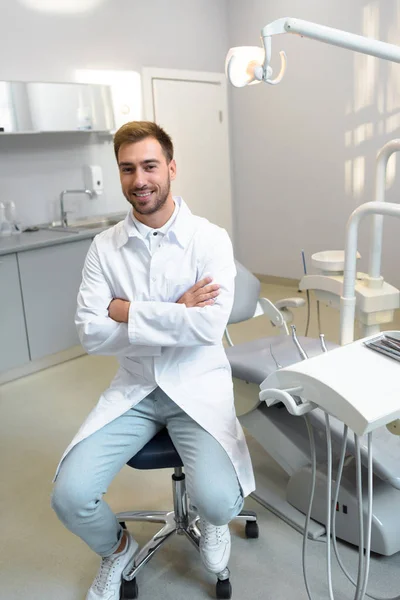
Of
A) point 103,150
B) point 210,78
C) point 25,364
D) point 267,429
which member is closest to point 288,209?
point 210,78

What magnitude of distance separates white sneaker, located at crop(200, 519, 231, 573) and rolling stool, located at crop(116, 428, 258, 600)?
5 centimetres

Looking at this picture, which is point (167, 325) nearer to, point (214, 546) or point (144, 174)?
point (144, 174)

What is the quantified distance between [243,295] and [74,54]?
2.54m

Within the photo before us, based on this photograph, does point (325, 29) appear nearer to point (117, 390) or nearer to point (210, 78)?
point (117, 390)

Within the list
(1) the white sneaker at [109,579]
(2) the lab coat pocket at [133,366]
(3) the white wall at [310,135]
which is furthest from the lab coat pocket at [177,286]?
(3) the white wall at [310,135]

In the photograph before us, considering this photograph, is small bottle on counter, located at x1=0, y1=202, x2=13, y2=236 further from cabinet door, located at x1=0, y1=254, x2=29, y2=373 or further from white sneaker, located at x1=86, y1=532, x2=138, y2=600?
white sneaker, located at x1=86, y1=532, x2=138, y2=600

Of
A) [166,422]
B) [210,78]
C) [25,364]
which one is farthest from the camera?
[210,78]

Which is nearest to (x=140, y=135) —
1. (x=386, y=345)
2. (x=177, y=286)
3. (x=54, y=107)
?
(x=177, y=286)

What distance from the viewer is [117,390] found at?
64.7 inches

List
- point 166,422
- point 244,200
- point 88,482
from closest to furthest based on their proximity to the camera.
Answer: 1. point 88,482
2. point 166,422
3. point 244,200

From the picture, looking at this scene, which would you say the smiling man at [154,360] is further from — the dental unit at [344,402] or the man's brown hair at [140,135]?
the dental unit at [344,402]

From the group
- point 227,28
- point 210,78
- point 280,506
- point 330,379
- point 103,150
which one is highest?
point 227,28

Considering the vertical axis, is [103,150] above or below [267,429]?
above

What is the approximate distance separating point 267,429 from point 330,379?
94 cm
